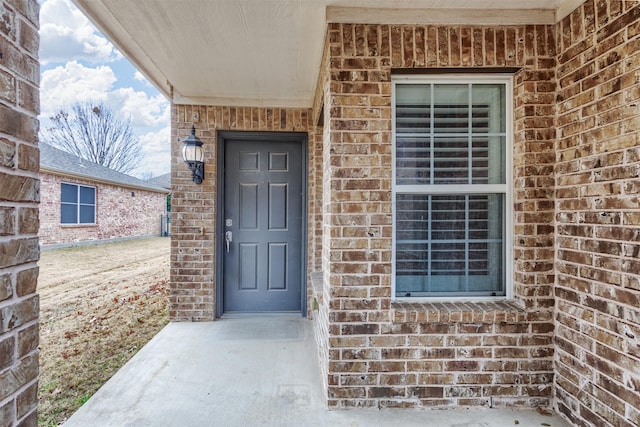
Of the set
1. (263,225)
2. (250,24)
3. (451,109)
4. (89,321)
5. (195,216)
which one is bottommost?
(89,321)

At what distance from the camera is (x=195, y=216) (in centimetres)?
352

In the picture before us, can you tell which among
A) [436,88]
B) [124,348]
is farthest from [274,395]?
[436,88]

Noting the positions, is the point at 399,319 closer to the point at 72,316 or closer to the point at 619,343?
the point at 619,343

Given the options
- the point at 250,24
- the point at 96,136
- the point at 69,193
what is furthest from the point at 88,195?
the point at 250,24

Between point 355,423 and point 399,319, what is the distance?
2.14ft

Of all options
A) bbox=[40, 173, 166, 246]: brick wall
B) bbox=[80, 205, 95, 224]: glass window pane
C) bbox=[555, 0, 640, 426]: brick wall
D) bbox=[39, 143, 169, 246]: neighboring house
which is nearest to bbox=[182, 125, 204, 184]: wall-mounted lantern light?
bbox=[555, 0, 640, 426]: brick wall

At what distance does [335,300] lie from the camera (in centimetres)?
204

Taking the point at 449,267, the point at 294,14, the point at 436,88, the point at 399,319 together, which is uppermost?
the point at 294,14

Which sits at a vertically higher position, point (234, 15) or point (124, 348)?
point (234, 15)

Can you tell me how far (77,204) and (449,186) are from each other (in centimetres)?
1208

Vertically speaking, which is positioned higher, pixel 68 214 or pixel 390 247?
pixel 68 214

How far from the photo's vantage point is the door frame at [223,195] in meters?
3.60

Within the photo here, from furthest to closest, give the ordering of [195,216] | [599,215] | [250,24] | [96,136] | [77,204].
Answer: [96,136], [77,204], [195,216], [250,24], [599,215]

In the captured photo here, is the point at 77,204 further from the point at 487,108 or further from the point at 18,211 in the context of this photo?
the point at 487,108
